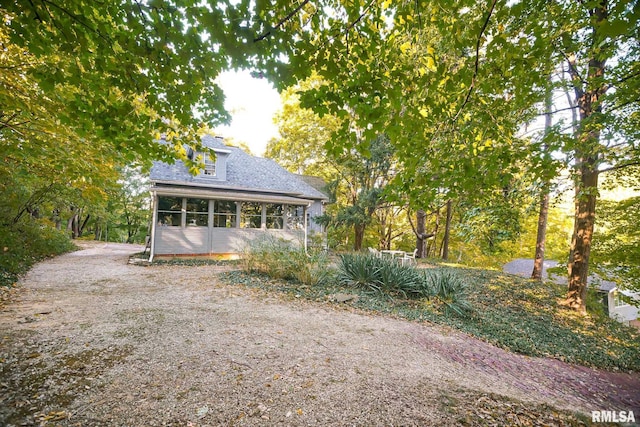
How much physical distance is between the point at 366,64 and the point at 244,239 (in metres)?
11.8

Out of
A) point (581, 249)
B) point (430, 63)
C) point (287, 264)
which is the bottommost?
point (287, 264)

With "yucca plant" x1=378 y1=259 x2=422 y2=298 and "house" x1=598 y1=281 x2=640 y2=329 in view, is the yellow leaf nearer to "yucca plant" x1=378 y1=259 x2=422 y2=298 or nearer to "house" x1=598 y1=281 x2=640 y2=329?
"yucca plant" x1=378 y1=259 x2=422 y2=298

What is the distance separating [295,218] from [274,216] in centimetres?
121

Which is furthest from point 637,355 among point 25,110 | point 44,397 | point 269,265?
point 25,110

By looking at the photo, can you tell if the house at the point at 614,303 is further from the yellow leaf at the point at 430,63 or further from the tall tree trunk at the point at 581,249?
the yellow leaf at the point at 430,63

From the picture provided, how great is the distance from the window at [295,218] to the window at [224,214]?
9.48 feet

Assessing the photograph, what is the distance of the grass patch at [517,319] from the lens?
5406 mm

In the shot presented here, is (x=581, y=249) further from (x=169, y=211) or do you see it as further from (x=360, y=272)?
(x=169, y=211)

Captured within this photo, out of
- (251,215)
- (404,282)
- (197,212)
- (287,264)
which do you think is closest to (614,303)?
(404,282)

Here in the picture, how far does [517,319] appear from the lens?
6.77 metres

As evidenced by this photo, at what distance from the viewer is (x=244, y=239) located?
13.6m

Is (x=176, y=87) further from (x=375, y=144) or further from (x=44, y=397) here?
(x=375, y=144)

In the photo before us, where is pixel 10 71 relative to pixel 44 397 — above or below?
above

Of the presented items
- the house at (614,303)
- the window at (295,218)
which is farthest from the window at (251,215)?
the house at (614,303)
